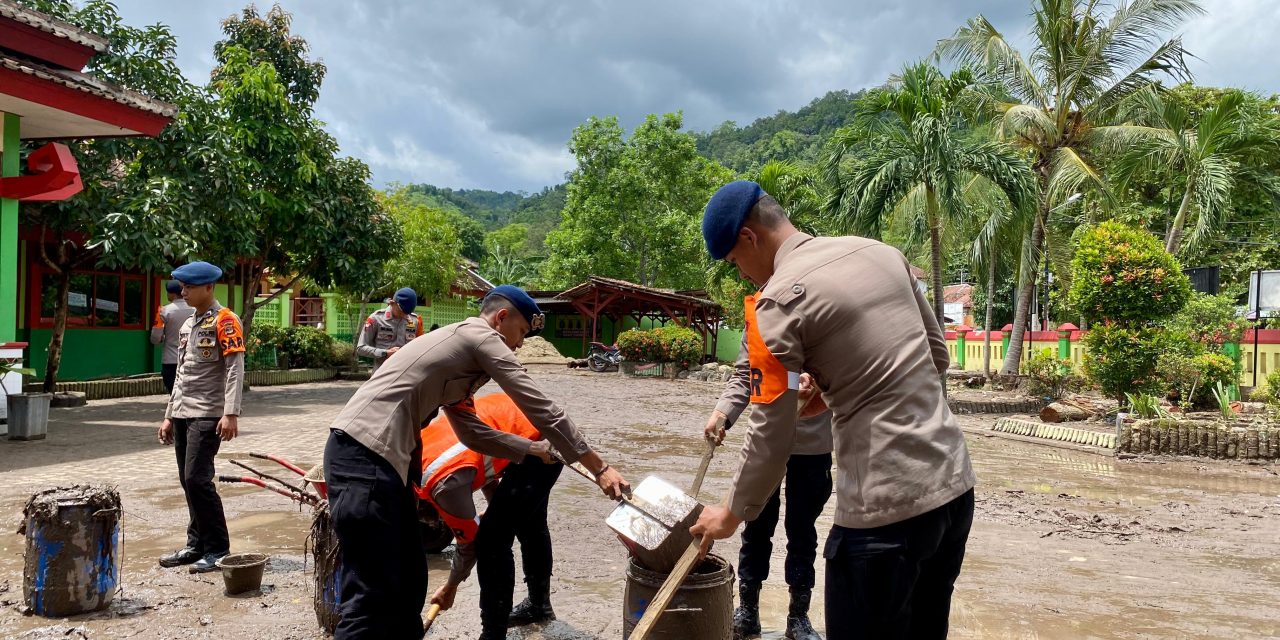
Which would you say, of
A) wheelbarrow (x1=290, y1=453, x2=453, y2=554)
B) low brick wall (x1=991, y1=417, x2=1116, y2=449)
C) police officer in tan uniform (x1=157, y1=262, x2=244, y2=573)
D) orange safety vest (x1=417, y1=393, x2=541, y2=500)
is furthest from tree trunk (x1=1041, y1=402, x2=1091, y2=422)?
police officer in tan uniform (x1=157, y1=262, x2=244, y2=573)

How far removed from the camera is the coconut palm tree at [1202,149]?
51.0ft

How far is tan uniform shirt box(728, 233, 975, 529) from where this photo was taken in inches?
87.8

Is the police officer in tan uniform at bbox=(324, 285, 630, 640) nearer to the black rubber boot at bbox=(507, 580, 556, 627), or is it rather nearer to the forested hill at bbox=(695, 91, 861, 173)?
the black rubber boot at bbox=(507, 580, 556, 627)

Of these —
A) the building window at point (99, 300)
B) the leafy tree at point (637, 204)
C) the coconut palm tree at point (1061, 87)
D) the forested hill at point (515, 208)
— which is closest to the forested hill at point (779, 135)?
the forested hill at point (515, 208)

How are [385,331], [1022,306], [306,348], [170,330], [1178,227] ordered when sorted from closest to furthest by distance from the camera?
1. [385,331]
2. [170,330]
3. [1178,227]
4. [1022,306]
5. [306,348]

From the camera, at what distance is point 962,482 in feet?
7.50

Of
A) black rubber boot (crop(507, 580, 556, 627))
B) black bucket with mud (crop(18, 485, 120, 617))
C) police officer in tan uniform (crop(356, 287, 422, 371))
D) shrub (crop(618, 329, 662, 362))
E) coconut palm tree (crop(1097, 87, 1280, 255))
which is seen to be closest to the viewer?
black bucket with mud (crop(18, 485, 120, 617))

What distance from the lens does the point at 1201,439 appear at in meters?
10.7

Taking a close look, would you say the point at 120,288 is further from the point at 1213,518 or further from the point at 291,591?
the point at 1213,518

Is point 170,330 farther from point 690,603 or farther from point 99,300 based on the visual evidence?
point 690,603

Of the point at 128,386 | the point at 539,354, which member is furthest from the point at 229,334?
the point at 539,354

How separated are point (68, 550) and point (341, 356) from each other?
63.4 ft

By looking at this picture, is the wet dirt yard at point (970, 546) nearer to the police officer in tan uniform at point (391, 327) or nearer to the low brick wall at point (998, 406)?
the police officer in tan uniform at point (391, 327)

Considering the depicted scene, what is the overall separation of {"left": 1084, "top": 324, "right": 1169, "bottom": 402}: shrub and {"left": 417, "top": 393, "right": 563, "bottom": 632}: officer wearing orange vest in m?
11.4
